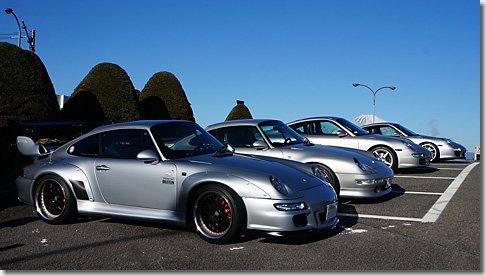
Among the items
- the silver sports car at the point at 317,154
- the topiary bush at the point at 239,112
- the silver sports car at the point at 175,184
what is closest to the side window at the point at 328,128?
the silver sports car at the point at 317,154

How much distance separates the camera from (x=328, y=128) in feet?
35.8

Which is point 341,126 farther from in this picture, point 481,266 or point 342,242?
point 481,266

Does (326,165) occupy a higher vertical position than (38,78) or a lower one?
lower

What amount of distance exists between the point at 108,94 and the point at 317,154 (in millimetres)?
16496

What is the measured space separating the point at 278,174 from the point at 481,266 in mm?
2013

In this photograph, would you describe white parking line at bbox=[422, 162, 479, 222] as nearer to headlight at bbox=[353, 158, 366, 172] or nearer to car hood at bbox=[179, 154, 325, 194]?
headlight at bbox=[353, 158, 366, 172]

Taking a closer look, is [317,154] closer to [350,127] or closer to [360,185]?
[360,185]

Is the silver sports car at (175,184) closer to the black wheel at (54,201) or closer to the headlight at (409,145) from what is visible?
the black wheel at (54,201)

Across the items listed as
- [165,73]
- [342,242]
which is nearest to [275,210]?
[342,242]

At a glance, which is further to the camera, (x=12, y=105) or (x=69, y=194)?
(x=12, y=105)

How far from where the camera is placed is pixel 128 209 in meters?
5.23

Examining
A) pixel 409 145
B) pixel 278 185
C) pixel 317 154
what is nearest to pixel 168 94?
pixel 409 145

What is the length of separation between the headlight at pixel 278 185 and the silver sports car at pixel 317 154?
8.07ft

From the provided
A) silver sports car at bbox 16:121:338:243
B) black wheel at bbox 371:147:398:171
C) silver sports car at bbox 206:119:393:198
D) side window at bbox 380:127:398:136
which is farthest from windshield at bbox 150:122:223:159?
side window at bbox 380:127:398:136
